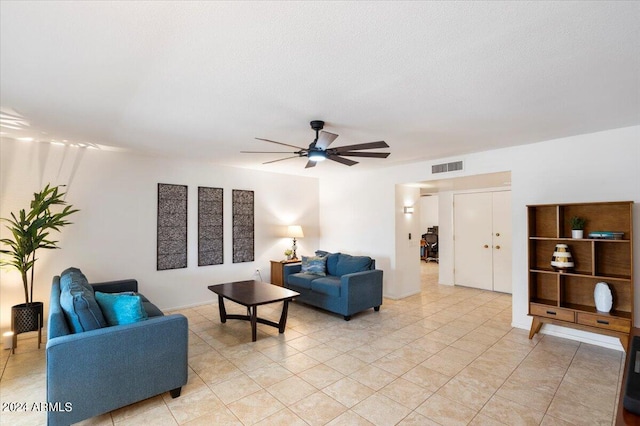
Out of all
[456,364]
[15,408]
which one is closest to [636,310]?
[456,364]

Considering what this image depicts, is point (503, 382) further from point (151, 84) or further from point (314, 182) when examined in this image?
point (314, 182)

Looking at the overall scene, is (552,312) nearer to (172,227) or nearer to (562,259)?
(562,259)

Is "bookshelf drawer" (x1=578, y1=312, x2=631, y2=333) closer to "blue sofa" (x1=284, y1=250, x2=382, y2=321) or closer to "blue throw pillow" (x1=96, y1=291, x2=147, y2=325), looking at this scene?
"blue sofa" (x1=284, y1=250, x2=382, y2=321)

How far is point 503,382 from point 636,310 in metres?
→ 1.90

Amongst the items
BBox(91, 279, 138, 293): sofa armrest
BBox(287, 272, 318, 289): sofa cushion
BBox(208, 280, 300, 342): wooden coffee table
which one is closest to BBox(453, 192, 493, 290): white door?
BBox(287, 272, 318, 289): sofa cushion

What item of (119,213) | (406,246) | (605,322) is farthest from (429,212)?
(119,213)

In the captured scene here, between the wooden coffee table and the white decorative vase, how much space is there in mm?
3415

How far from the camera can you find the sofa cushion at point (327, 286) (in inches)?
182

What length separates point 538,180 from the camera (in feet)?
13.4

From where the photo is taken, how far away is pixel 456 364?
125 inches

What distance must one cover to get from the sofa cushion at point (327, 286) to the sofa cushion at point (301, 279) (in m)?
0.13

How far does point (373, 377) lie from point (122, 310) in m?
2.27

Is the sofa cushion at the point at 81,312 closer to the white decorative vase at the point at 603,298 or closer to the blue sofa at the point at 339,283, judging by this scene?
the blue sofa at the point at 339,283

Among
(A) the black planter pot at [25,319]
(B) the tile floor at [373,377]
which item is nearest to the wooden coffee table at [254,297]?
(B) the tile floor at [373,377]
